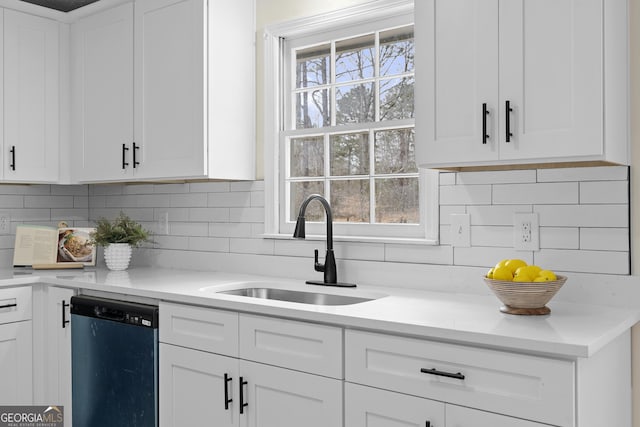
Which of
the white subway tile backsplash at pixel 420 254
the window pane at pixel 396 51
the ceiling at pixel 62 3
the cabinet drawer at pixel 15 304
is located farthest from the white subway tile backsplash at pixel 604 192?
the ceiling at pixel 62 3

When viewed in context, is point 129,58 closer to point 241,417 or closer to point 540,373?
point 241,417

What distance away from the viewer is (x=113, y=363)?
8.67ft

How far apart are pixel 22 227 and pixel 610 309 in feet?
9.88

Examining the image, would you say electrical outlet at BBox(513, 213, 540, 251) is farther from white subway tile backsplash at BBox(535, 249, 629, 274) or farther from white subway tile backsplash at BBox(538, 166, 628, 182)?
white subway tile backsplash at BBox(538, 166, 628, 182)

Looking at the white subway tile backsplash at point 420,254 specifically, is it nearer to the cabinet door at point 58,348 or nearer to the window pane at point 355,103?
the window pane at point 355,103

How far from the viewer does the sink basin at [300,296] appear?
2498mm

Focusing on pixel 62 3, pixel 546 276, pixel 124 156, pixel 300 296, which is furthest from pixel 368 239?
pixel 62 3

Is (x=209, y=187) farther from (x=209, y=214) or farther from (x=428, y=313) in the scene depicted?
(x=428, y=313)

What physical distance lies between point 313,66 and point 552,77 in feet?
4.42

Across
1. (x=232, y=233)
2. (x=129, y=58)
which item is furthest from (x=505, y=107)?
(x=129, y=58)

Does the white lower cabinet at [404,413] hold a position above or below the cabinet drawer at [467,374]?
below

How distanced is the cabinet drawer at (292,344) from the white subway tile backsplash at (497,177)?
85cm

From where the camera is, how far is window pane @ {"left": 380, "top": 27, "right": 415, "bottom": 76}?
104 inches

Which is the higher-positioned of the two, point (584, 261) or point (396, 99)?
point (396, 99)
